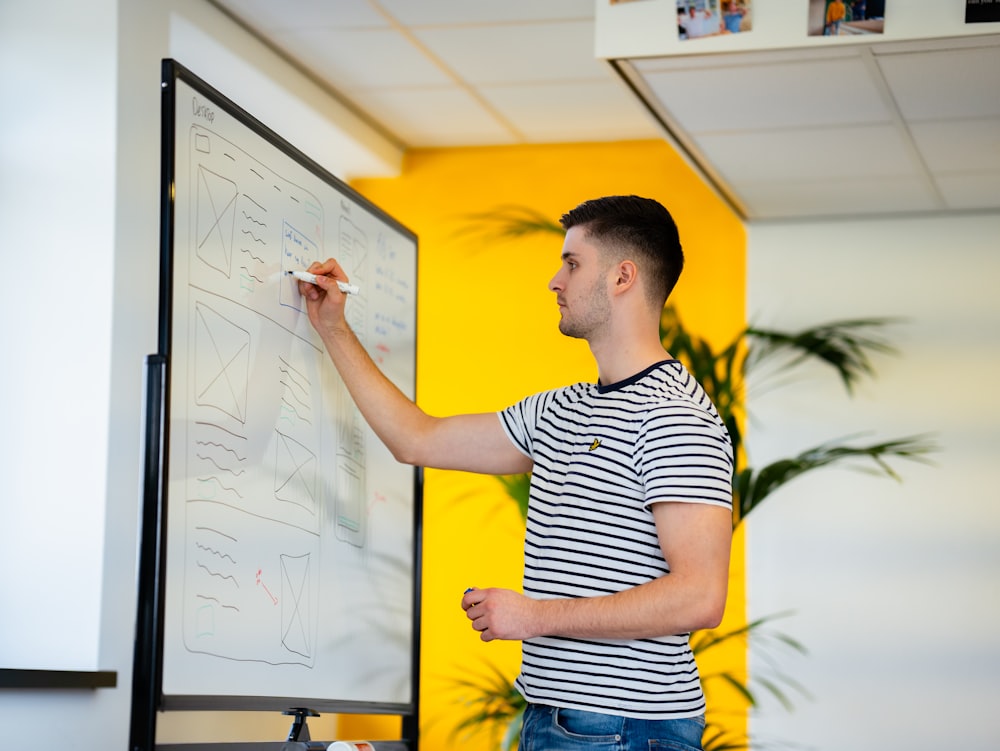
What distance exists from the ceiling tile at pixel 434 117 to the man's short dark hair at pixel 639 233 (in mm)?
2288

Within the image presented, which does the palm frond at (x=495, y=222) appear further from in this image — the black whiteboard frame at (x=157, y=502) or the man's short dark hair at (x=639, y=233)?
→ the black whiteboard frame at (x=157, y=502)

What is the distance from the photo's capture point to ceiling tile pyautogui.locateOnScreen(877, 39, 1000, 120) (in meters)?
2.79

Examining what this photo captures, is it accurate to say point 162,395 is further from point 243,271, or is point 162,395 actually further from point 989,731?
point 989,731

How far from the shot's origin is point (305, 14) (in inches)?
139

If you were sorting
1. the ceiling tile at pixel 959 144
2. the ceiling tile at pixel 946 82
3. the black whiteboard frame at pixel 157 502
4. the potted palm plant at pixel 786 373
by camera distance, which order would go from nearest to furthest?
the black whiteboard frame at pixel 157 502, the ceiling tile at pixel 946 82, the ceiling tile at pixel 959 144, the potted palm plant at pixel 786 373

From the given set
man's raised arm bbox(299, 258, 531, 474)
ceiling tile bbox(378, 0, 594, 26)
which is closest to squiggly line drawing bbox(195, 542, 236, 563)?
man's raised arm bbox(299, 258, 531, 474)

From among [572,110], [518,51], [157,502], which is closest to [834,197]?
[572,110]

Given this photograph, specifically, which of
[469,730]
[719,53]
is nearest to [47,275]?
[719,53]

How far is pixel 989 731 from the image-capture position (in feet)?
13.4

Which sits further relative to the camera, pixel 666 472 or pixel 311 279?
pixel 311 279

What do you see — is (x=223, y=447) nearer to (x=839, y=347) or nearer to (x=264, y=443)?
(x=264, y=443)

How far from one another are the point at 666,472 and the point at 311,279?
2.30ft

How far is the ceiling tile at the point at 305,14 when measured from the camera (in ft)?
11.4

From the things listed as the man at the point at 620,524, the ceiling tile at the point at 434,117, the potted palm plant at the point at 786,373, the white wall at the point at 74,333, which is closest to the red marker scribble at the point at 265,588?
the man at the point at 620,524
